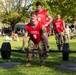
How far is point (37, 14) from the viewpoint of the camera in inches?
389

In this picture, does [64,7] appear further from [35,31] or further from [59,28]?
[35,31]

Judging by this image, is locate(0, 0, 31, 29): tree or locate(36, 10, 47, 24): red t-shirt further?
locate(0, 0, 31, 29): tree

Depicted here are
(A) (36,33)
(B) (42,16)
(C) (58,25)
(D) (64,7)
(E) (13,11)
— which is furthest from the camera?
(E) (13,11)

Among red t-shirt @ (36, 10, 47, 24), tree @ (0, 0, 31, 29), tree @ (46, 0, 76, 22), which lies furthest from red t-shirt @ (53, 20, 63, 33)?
tree @ (0, 0, 31, 29)

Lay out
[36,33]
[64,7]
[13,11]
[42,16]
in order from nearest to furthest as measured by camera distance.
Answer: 1. [36,33]
2. [42,16]
3. [64,7]
4. [13,11]

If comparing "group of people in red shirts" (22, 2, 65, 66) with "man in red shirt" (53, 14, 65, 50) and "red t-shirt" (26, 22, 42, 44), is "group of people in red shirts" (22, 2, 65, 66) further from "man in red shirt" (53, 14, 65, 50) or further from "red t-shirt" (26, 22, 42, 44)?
"man in red shirt" (53, 14, 65, 50)

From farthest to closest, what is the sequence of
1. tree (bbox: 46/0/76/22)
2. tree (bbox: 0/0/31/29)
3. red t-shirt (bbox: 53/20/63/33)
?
1. tree (bbox: 0/0/31/29)
2. tree (bbox: 46/0/76/22)
3. red t-shirt (bbox: 53/20/63/33)

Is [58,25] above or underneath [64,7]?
underneath

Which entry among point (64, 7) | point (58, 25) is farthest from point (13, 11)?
point (58, 25)

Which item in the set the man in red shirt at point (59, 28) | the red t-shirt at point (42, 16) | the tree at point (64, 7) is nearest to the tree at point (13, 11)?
the tree at point (64, 7)

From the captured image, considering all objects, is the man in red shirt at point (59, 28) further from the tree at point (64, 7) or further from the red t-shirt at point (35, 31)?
the tree at point (64, 7)

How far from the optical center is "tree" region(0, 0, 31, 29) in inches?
2643

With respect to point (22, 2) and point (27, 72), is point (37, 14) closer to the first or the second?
A: point (27, 72)

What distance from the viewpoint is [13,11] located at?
69625 millimetres
